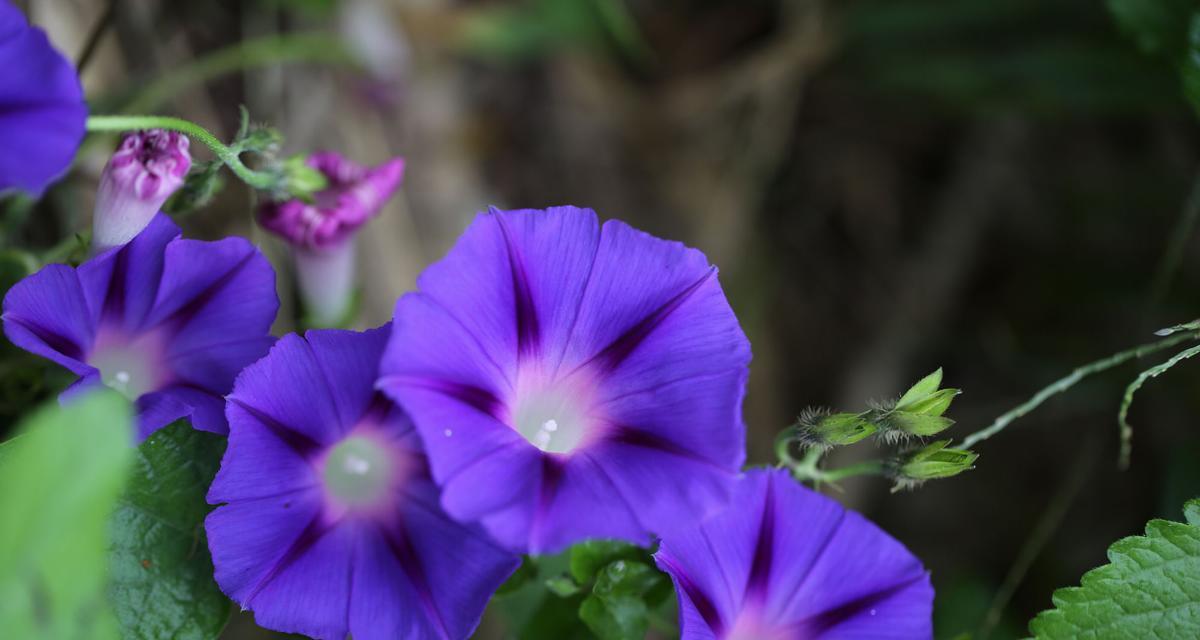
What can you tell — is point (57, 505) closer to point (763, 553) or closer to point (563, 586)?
point (563, 586)

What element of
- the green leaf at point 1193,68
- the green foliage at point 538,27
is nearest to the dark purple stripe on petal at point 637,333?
the green leaf at point 1193,68

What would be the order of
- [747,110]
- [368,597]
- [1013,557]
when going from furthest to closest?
[747,110]
[1013,557]
[368,597]

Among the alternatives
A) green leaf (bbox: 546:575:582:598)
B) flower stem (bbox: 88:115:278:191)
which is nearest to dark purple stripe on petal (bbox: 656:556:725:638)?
green leaf (bbox: 546:575:582:598)

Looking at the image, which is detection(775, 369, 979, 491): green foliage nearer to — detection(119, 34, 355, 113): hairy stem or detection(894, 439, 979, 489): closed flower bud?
detection(894, 439, 979, 489): closed flower bud

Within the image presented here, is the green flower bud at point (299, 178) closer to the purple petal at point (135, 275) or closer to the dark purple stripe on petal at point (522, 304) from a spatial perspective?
the purple petal at point (135, 275)

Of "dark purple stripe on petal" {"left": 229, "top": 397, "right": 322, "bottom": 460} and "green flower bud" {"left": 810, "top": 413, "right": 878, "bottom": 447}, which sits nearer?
"dark purple stripe on petal" {"left": 229, "top": 397, "right": 322, "bottom": 460}

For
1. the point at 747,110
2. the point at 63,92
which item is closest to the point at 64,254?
the point at 63,92

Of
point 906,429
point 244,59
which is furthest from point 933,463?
point 244,59

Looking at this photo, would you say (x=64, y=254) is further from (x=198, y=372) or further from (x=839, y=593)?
(x=839, y=593)
